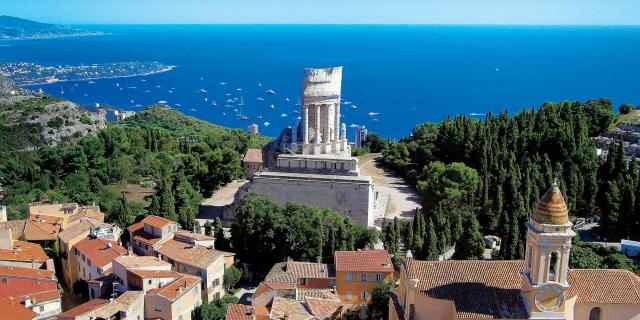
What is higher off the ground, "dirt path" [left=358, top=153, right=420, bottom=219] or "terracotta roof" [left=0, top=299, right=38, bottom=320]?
"terracotta roof" [left=0, top=299, right=38, bottom=320]

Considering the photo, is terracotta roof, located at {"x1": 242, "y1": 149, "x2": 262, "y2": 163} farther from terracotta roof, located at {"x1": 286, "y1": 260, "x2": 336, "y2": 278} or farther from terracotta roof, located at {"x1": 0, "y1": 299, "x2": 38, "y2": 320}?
terracotta roof, located at {"x1": 0, "y1": 299, "x2": 38, "y2": 320}

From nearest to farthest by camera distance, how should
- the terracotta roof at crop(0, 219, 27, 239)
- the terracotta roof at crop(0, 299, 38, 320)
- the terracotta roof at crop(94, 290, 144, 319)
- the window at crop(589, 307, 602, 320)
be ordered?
the window at crop(589, 307, 602, 320)
the terracotta roof at crop(0, 299, 38, 320)
the terracotta roof at crop(94, 290, 144, 319)
the terracotta roof at crop(0, 219, 27, 239)

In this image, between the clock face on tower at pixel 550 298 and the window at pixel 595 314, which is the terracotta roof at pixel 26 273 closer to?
the clock face on tower at pixel 550 298

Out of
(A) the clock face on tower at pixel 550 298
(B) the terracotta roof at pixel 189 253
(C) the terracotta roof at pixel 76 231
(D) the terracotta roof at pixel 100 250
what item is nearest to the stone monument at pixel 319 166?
(B) the terracotta roof at pixel 189 253

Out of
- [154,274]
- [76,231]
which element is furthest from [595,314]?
[76,231]

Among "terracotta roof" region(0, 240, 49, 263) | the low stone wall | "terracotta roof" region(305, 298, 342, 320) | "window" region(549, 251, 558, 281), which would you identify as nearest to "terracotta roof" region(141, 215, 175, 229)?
"terracotta roof" region(0, 240, 49, 263)

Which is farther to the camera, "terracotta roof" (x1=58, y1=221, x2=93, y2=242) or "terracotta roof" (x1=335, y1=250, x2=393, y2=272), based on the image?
"terracotta roof" (x1=58, y1=221, x2=93, y2=242)
